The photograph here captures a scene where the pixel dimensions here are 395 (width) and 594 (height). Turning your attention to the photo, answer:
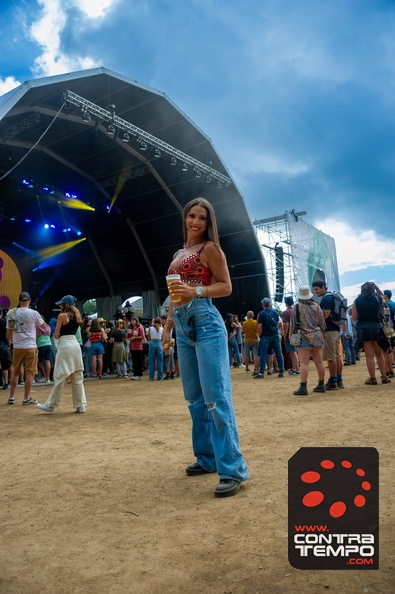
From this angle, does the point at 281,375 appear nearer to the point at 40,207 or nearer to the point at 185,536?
the point at 185,536

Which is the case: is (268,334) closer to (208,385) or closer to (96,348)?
(96,348)

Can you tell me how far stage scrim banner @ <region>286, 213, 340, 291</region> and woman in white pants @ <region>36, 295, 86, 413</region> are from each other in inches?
748

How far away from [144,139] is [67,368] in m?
12.0

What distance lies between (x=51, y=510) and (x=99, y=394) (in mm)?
6096

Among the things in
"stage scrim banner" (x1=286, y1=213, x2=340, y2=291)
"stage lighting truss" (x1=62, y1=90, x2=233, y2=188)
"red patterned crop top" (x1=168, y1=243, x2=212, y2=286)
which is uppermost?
"stage lighting truss" (x1=62, y1=90, x2=233, y2=188)

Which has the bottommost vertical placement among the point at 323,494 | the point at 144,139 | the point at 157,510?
the point at 157,510

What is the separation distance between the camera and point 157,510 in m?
2.39

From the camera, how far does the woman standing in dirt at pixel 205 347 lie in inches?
104

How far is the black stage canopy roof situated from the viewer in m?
15.2

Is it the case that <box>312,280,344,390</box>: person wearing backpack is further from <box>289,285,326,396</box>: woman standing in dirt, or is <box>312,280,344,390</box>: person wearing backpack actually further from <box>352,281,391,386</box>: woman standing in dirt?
<box>352,281,391,386</box>: woman standing in dirt

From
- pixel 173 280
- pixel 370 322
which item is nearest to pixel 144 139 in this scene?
pixel 370 322

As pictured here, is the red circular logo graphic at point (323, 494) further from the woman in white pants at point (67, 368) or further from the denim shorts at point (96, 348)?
the denim shorts at point (96, 348)

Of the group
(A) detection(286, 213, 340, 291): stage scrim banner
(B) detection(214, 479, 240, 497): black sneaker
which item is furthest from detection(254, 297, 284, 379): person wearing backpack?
(A) detection(286, 213, 340, 291): stage scrim banner

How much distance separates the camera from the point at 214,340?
2.75 m
